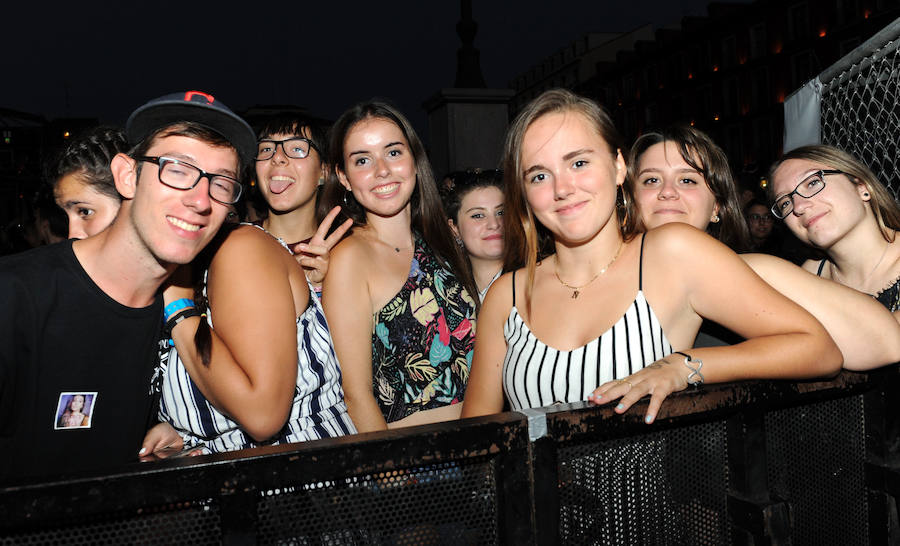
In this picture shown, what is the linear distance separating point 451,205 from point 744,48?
Answer: 44316 millimetres

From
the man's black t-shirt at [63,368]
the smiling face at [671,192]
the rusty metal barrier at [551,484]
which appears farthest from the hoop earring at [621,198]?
the man's black t-shirt at [63,368]

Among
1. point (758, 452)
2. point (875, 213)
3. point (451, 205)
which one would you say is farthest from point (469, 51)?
point (758, 452)

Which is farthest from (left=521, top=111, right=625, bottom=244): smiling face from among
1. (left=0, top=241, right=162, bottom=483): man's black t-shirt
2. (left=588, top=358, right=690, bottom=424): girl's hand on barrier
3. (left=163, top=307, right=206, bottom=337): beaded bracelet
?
(left=0, top=241, right=162, bottom=483): man's black t-shirt

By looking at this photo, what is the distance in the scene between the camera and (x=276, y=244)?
224cm

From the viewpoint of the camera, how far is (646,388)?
1.37 metres

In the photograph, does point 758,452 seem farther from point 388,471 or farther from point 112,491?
point 112,491

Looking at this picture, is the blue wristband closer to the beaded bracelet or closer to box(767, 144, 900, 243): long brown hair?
the beaded bracelet

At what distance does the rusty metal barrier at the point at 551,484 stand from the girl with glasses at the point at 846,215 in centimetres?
160

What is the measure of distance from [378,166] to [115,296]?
→ 1.66 meters

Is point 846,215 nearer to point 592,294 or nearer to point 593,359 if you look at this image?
point 592,294

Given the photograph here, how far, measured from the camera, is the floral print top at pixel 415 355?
Result: 306 cm

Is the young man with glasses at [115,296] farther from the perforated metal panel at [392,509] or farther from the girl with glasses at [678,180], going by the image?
the girl with glasses at [678,180]

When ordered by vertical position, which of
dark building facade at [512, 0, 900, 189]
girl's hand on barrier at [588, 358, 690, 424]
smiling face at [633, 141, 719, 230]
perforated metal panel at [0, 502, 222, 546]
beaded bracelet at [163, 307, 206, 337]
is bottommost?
perforated metal panel at [0, 502, 222, 546]

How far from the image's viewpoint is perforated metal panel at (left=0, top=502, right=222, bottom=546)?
0.99m
